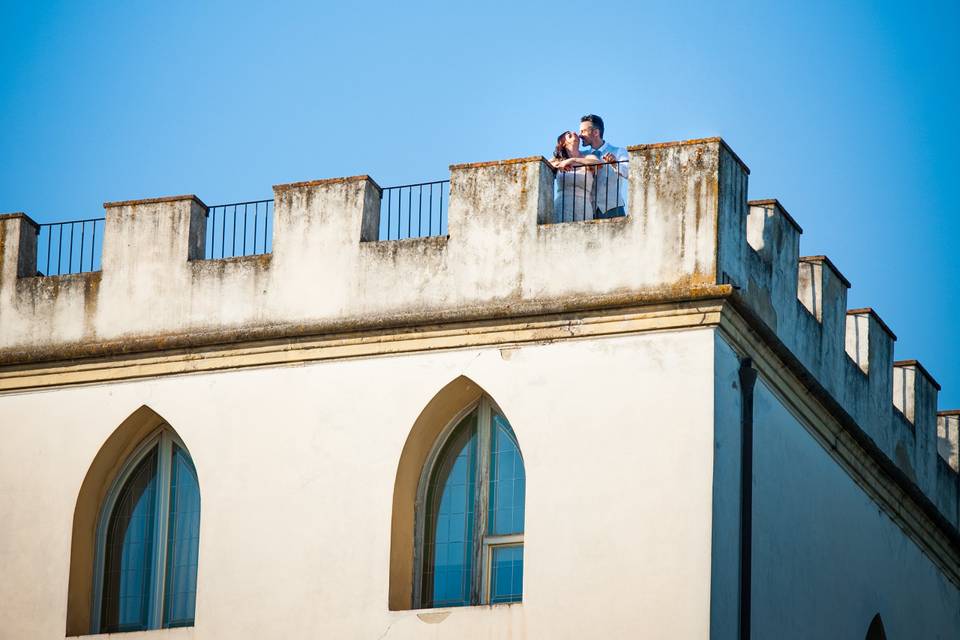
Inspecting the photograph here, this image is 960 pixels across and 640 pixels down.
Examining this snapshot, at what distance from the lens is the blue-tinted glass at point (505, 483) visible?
79.4 ft

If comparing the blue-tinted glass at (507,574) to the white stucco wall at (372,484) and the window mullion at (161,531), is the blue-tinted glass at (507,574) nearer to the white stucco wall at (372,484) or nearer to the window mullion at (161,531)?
the white stucco wall at (372,484)

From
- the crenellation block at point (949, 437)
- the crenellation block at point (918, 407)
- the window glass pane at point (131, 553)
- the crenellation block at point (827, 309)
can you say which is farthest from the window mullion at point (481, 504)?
the crenellation block at point (949, 437)

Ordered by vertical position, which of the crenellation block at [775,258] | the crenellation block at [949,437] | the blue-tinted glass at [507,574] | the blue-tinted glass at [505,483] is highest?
the crenellation block at [775,258]

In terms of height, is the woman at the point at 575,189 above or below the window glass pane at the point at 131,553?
above

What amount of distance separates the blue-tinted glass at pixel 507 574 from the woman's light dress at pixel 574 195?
344 centimetres

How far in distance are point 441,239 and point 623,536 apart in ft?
12.5

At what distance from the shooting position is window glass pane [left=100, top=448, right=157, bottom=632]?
25.6m

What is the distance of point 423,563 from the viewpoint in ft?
80.3

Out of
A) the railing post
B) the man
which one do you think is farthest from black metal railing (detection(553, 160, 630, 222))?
the railing post

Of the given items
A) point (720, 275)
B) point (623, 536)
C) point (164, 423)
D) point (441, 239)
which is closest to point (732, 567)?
point (623, 536)

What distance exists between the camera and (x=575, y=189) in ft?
82.8

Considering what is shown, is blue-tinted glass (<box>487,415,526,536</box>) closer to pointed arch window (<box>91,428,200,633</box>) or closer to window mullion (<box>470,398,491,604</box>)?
window mullion (<box>470,398,491,604</box>)

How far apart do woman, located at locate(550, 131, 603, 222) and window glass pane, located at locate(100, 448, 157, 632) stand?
16.4ft

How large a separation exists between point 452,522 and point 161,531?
3219 mm
